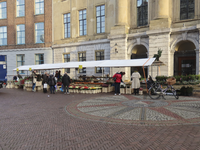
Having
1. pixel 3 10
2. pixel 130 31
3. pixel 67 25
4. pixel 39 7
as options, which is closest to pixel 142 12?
pixel 130 31

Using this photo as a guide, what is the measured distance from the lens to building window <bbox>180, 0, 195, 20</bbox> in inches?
647

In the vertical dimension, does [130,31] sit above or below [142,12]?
below

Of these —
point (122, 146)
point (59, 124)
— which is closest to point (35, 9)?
point (59, 124)

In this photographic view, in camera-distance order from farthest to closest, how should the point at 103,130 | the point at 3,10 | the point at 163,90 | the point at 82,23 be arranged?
1. the point at 3,10
2. the point at 82,23
3. the point at 163,90
4. the point at 103,130

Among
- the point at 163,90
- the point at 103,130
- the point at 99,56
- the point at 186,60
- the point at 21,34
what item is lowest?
the point at 103,130

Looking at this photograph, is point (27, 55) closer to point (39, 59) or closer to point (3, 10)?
point (39, 59)

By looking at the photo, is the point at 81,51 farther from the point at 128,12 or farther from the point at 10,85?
the point at 10,85

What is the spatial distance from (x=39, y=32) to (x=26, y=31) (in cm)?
228

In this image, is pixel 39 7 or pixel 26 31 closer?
pixel 39 7

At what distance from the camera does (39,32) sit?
2680cm

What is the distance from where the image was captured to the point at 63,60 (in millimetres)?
24984

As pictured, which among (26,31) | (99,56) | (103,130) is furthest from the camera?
(26,31)

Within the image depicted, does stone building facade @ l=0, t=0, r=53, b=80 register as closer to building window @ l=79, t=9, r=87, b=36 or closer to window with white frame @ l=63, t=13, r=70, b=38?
window with white frame @ l=63, t=13, r=70, b=38

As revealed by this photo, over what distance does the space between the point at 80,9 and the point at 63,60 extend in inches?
291
